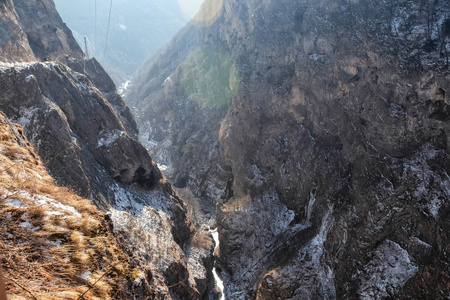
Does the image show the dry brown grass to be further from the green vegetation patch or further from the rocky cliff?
the green vegetation patch

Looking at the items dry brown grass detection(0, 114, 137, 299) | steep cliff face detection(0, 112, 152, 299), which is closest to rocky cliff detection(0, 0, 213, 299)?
steep cliff face detection(0, 112, 152, 299)

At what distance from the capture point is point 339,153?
2755 cm

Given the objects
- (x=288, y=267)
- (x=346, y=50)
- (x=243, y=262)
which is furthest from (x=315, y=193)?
(x=346, y=50)

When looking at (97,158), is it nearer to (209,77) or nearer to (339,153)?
(339,153)

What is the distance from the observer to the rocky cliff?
15844mm

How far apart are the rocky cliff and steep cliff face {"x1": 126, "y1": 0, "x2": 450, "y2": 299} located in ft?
26.3

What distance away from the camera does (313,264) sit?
23.9m

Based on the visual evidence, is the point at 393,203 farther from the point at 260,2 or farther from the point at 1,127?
the point at 260,2

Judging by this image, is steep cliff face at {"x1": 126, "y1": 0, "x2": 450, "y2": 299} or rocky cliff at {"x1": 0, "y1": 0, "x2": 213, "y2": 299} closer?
rocky cliff at {"x1": 0, "y1": 0, "x2": 213, "y2": 299}

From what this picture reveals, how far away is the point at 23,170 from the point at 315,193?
2591 centimetres

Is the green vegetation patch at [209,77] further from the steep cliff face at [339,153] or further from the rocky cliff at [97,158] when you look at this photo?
the rocky cliff at [97,158]

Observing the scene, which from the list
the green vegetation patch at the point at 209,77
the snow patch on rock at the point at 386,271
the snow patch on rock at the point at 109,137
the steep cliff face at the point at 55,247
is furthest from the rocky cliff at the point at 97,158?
the green vegetation patch at the point at 209,77

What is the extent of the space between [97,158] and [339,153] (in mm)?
22943

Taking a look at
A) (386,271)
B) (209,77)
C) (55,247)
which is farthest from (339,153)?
(209,77)
